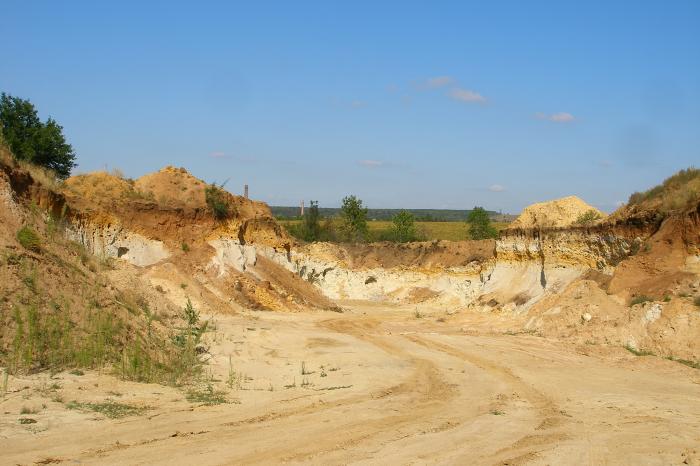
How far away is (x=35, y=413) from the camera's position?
27.8ft

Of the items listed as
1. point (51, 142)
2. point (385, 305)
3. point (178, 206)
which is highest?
point (51, 142)

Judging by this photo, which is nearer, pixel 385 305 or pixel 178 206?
pixel 178 206

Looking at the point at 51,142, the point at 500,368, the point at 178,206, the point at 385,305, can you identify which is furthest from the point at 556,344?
the point at 51,142

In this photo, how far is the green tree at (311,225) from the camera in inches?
2280

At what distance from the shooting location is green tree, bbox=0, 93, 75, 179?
31.0 metres

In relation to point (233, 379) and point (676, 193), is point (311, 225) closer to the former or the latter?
point (676, 193)

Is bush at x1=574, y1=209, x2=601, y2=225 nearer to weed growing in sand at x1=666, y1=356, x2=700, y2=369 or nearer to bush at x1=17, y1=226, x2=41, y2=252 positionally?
weed growing in sand at x1=666, y1=356, x2=700, y2=369

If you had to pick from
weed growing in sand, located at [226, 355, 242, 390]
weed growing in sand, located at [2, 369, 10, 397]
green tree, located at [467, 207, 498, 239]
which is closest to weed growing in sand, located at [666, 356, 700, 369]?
weed growing in sand, located at [226, 355, 242, 390]

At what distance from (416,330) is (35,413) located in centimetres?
1830

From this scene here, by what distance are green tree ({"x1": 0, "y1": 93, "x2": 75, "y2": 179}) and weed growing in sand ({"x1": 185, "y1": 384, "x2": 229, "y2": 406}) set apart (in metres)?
23.9

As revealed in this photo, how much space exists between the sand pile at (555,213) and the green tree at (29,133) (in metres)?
22.6

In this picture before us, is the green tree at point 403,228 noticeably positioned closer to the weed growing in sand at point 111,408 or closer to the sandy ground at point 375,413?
the sandy ground at point 375,413

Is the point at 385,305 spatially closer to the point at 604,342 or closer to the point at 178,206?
the point at 178,206

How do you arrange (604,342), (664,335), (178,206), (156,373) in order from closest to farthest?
1. (156,373)
2. (664,335)
3. (604,342)
4. (178,206)
